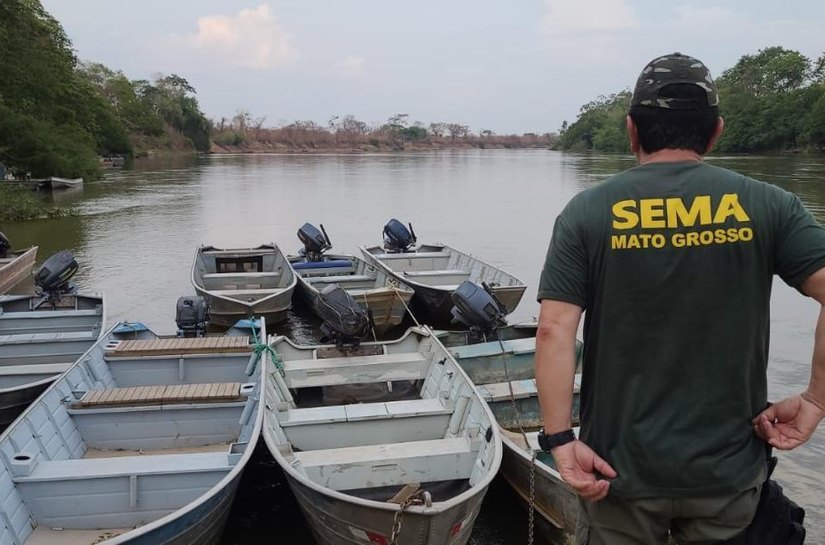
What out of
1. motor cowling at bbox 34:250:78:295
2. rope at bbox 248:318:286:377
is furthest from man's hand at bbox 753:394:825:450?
motor cowling at bbox 34:250:78:295

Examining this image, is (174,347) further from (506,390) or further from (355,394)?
(506,390)

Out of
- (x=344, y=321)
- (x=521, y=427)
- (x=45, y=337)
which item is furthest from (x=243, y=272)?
(x=521, y=427)

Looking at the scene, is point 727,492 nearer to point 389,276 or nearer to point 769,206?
point 769,206

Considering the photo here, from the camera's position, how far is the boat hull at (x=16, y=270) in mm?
12422

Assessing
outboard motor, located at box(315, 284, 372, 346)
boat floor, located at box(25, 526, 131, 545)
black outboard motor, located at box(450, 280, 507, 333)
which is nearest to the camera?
boat floor, located at box(25, 526, 131, 545)

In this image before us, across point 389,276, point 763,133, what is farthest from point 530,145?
point 389,276

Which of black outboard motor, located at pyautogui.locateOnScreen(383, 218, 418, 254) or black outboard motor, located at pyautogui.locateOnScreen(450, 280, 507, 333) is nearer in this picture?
black outboard motor, located at pyautogui.locateOnScreen(450, 280, 507, 333)

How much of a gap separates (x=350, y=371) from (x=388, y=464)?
2.10m

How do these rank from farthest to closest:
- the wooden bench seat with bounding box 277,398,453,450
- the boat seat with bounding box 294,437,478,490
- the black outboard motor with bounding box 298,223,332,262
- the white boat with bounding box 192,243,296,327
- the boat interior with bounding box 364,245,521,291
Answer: the black outboard motor with bounding box 298,223,332,262 → the boat interior with bounding box 364,245,521,291 → the white boat with bounding box 192,243,296,327 → the wooden bench seat with bounding box 277,398,453,450 → the boat seat with bounding box 294,437,478,490

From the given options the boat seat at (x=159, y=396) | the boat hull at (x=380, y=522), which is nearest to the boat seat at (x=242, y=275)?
the boat seat at (x=159, y=396)

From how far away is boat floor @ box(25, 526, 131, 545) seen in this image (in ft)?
15.2

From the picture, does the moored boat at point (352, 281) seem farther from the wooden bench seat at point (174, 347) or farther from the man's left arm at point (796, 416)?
the man's left arm at point (796, 416)

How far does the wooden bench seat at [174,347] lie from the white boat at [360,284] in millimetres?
2290

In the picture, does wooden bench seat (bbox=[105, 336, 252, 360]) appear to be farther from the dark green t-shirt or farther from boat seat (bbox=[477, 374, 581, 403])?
the dark green t-shirt
